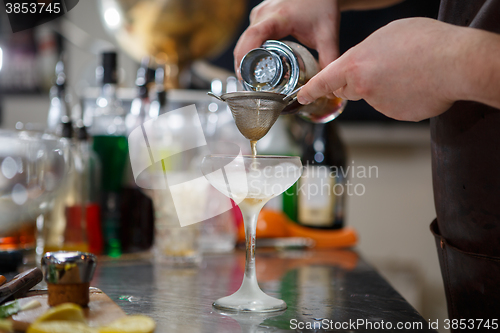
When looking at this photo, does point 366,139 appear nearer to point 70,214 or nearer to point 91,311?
point 70,214

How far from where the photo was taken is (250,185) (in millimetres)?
623

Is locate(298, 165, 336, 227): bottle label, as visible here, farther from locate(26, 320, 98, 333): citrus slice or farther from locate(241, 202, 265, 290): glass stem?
locate(26, 320, 98, 333): citrus slice

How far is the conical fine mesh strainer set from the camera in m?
0.61

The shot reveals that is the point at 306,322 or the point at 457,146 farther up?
the point at 457,146

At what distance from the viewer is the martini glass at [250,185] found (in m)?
0.60

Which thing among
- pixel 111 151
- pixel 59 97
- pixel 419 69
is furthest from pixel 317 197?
pixel 419 69

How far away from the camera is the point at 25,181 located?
837 millimetres

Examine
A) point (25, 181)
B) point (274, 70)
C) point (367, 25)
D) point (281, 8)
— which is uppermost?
point (367, 25)

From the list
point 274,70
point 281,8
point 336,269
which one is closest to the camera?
point 274,70

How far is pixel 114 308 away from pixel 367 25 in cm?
175

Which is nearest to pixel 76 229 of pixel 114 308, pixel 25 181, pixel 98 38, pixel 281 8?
pixel 25 181

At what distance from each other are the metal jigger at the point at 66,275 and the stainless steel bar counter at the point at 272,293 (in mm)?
78

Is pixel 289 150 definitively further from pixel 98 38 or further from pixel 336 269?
pixel 98 38

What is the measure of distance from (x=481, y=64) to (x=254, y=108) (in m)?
0.27
